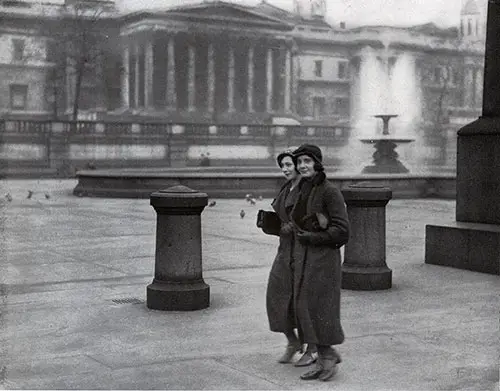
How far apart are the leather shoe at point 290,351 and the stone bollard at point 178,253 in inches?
84.1

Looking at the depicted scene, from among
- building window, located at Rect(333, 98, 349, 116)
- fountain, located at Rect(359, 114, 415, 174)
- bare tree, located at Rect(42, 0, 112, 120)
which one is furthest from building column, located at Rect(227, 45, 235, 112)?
fountain, located at Rect(359, 114, 415, 174)

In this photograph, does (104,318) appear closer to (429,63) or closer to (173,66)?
(173,66)

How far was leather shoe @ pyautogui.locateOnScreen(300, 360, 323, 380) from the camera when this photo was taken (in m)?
5.69

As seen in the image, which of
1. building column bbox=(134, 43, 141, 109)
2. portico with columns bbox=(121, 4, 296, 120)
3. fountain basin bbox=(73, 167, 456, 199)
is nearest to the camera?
fountain basin bbox=(73, 167, 456, 199)

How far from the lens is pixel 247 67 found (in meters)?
84.3

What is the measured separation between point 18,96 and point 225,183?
58.4 meters

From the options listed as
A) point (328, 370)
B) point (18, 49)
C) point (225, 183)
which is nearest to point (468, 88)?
point (18, 49)

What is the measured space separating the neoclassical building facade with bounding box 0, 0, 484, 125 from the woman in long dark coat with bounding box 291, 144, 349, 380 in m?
67.1

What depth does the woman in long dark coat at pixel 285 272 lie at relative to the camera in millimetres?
5910

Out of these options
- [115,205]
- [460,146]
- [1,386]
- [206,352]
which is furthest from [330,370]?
[115,205]

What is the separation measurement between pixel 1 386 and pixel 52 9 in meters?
71.0

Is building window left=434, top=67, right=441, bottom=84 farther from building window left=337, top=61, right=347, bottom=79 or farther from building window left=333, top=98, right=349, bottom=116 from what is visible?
building window left=333, top=98, right=349, bottom=116

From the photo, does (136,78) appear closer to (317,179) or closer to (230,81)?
(230,81)

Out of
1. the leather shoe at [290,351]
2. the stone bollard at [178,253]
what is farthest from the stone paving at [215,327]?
the stone bollard at [178,253]
